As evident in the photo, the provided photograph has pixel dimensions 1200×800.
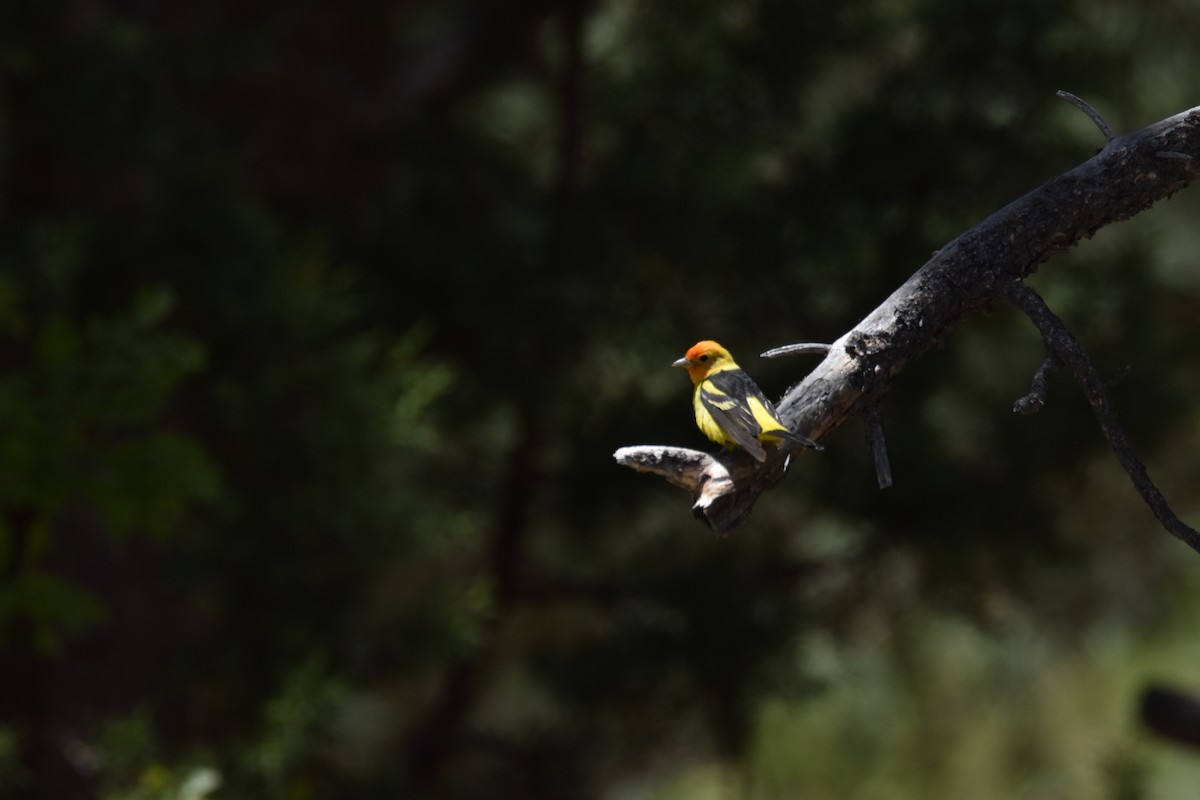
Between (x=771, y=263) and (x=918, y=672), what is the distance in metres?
3.81

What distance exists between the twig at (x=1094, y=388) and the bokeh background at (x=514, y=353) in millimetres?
2474

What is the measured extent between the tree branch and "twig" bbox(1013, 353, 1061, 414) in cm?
9

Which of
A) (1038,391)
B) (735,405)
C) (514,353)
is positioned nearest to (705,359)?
(735,405)

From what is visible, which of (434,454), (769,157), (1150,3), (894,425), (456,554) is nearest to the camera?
(894,425)

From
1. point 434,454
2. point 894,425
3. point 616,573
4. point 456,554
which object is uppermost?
point 456,554

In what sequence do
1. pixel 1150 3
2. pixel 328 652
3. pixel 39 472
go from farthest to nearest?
pixel 1150 3, pixel 328 652, pixel 39 472

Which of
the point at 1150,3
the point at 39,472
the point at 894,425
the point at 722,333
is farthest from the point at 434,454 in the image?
the point at 1150,3

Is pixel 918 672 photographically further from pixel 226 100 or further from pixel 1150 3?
pixel 226 100

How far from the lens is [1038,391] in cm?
131

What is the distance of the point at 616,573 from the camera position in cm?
542

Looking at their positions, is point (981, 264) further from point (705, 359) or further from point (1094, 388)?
point (705, 359)

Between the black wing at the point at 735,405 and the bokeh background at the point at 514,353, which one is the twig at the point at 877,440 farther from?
the bokeh background at the point at 514,353

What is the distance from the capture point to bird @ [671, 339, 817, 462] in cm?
125

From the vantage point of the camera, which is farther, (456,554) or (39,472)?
(456,554)
